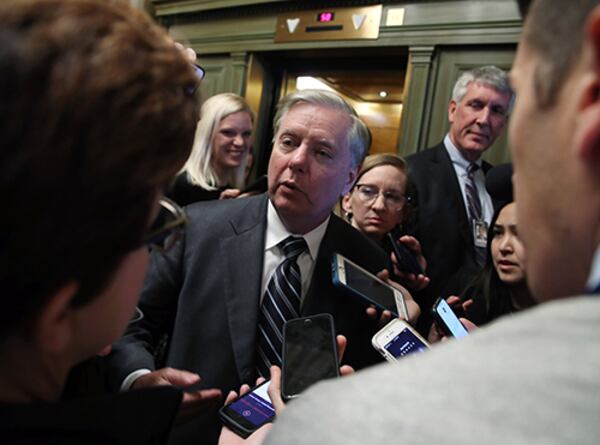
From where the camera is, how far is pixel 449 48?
3.49m

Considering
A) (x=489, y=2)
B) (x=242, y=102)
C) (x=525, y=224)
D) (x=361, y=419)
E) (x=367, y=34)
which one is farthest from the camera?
(x=367, y=34)

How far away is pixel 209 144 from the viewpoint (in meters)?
2.49

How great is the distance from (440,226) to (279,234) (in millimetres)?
1090

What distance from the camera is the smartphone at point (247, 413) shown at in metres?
0.93

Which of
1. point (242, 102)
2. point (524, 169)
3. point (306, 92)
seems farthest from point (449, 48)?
point (524, 169)

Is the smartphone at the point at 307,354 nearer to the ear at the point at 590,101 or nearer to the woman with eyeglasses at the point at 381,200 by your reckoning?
the ear at the point at 590,101

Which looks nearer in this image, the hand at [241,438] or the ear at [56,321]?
the ear at [56,321]

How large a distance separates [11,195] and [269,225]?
1.09m

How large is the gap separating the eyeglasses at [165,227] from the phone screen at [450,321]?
0.93 metres

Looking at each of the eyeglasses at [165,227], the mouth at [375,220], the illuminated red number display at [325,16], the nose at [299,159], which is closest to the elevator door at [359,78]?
the illuminated red number display at [325,16]

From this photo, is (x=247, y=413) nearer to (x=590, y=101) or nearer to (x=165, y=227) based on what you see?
(x=165, y=227)

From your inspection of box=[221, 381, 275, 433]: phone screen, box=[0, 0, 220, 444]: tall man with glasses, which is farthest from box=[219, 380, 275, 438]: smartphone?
box=[0, 0, 220, 444]: tall man with glasses

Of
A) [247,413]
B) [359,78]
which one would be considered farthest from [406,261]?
[359,78]

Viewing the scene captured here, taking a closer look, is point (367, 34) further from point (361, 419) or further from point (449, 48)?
point (361, 419)
